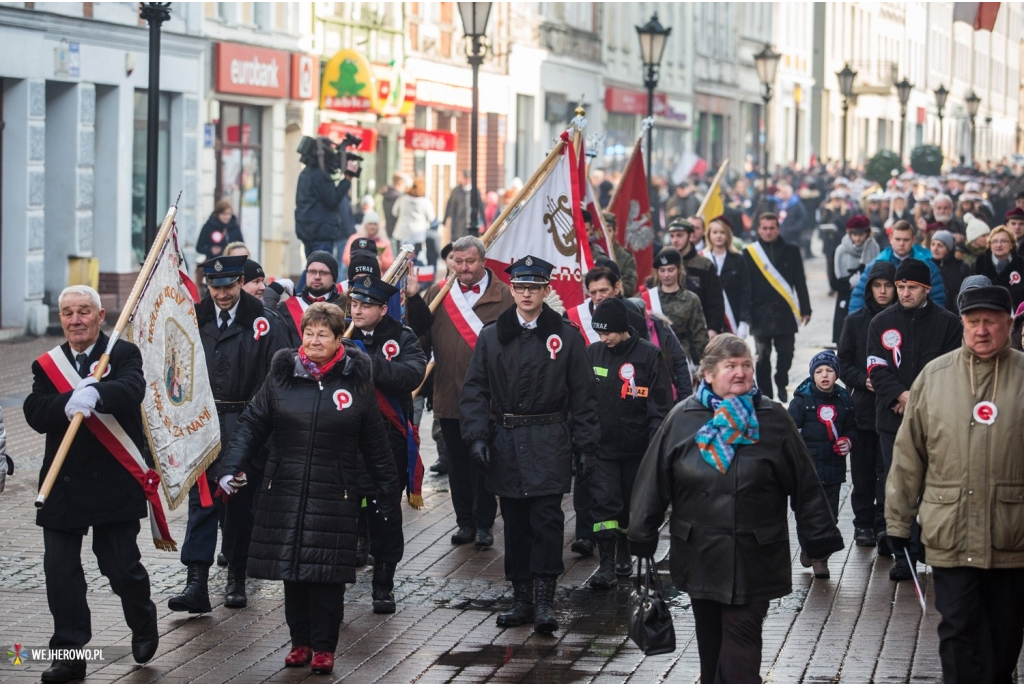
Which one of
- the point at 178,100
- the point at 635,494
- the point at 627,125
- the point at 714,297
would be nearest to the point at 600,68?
the point at 627,125

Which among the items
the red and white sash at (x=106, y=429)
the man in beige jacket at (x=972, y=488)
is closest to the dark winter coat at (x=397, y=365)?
the red and white sash at (x=106, y=429)

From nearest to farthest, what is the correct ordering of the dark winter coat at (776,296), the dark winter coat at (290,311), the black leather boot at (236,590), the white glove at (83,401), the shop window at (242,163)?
the white glove at (83,401) < the black leather boot at (236,590) < the dark winter coat at (290,311) < the dark winter coat at (776,296) < the shop window at (242,163)

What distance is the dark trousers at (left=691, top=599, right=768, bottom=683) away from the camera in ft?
21.6

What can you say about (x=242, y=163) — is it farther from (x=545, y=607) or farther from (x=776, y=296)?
(x=545, y=607)

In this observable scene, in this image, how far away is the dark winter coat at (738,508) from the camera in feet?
21.6

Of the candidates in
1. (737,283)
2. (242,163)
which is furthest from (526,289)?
(242,163)

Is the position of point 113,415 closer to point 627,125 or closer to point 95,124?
point 95,124

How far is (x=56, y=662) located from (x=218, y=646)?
0.88 m

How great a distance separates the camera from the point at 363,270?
9453mm

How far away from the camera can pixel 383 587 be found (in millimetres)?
8984

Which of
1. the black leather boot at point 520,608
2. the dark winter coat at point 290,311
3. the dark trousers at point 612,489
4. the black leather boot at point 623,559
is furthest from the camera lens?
the black leather boot at point 623,559

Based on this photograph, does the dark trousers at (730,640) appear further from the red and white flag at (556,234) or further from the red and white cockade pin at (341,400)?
the red and white flag at (556,234)

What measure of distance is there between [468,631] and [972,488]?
2785 mm

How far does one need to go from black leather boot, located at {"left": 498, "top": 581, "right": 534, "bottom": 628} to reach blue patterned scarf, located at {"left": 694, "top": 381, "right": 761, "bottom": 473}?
7.75 ft
